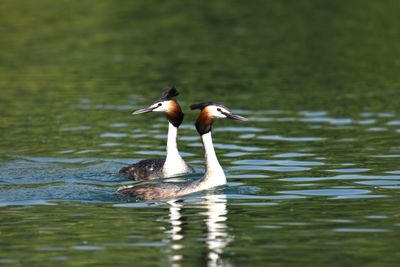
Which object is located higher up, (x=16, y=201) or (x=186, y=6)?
(x=186, y=6)

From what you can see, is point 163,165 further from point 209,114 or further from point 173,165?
point 209,114

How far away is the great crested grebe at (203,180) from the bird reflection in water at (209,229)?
338 millimetres

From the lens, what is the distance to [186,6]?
182 ft

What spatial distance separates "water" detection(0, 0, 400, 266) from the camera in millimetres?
16078

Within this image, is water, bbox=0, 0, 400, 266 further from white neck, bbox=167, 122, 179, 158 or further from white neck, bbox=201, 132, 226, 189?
white neck, bbox=167, 122, 179, 158

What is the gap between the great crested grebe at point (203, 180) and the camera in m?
19.6

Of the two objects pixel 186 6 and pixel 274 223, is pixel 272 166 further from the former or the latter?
pixel 186 6

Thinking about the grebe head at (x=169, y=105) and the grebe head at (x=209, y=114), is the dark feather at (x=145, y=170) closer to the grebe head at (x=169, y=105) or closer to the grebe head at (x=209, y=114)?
the grebe head at (x=169, y=105)

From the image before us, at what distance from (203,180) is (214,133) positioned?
736cm

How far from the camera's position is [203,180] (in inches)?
788

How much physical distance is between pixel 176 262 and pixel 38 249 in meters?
2.14

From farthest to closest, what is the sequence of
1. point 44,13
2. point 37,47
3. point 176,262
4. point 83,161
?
point 44,13 < point 37,47 < point 83,161 < point 176,262

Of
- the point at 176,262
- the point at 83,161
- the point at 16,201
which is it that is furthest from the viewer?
the point at 83,161

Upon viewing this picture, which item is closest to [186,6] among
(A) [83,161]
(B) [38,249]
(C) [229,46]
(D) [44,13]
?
(D) [44,13]
